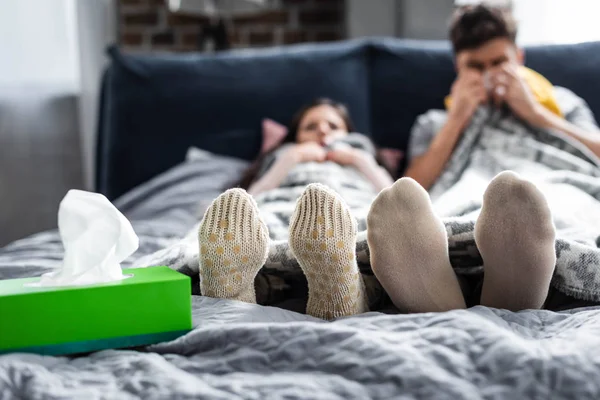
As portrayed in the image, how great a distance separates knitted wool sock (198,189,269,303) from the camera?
0.75 meters

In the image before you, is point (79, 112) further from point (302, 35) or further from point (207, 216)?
point (207, 216)

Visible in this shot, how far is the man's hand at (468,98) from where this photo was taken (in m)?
1.51

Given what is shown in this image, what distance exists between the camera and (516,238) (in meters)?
0.72

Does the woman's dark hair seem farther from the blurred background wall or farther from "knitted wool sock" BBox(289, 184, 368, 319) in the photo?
"knitted wool sock" BBox(289, 184, 368, 319)

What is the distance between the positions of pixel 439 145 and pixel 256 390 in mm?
1048

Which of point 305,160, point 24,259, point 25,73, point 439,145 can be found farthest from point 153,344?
point 25,73

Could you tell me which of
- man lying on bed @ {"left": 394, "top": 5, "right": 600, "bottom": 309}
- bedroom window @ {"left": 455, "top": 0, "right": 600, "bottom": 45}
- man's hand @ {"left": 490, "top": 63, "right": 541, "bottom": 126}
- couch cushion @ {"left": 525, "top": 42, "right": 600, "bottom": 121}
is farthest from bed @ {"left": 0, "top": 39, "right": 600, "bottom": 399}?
bedroom window @ {"left": 455, "top": 0, "right": 600, "bottom": 45}

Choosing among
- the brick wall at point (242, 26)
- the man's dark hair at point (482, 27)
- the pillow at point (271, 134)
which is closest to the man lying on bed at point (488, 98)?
the man's dark hair at point (482, 27)

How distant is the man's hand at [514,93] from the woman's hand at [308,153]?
43 cm

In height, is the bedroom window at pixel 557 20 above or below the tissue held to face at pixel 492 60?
above

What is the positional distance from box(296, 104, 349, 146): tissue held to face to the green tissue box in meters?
0.91

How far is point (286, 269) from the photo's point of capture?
853 millimetres

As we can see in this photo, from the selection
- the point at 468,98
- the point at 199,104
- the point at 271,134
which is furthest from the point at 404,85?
the point at 199,104

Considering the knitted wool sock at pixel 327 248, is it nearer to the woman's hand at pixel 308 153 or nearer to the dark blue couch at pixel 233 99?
the woman's hand at pixel 308 153
